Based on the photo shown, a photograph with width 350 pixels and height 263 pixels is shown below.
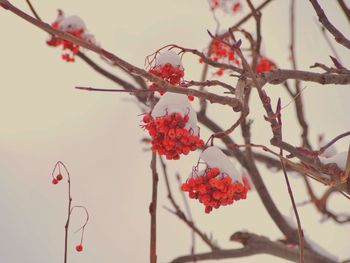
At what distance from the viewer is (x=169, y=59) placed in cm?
184

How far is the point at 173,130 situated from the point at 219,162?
275mm

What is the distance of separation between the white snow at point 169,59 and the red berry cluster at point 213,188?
472 millimetres

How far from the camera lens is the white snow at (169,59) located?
6.01 feet

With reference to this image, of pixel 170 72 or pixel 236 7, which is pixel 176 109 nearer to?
pixel 170 72

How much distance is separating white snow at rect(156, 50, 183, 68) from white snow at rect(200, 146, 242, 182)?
0.39 metres

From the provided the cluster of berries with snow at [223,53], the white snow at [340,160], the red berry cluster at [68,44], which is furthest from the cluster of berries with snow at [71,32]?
the white snow at [340,160]

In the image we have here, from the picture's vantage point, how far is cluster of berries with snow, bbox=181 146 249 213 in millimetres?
1655

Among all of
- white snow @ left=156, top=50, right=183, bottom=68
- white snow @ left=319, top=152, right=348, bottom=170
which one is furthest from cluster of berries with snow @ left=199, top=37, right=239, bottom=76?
white snow @ left=319, top=152, right=348, bottom=170

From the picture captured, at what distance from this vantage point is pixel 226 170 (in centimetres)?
Answer: 173

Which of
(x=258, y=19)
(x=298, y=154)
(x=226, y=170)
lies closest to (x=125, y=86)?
(x=258, y=19)

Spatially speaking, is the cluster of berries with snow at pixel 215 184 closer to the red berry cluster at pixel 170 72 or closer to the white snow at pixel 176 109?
the white snow at pixel 176 109

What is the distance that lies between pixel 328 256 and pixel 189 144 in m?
2.01

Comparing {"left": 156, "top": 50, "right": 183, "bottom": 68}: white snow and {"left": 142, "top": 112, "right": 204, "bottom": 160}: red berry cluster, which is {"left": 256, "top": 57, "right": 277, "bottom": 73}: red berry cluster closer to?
{"left": 156, "top": 50, "right": 183, "bottom": 68}: white snow

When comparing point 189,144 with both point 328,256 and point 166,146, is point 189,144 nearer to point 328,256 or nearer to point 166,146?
point 166,146
